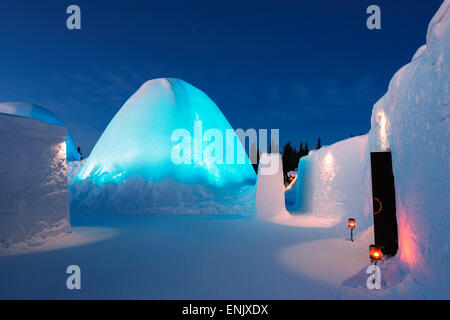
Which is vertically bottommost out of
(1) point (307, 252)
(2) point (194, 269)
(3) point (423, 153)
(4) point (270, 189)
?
(1) point (307, 252)

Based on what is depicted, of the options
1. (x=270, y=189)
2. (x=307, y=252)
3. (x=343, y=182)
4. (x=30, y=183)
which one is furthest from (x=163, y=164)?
(x=307, y=252)

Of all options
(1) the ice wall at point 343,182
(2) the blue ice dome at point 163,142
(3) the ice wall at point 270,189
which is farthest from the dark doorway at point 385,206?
(2) the blue ice dome at point 163,142

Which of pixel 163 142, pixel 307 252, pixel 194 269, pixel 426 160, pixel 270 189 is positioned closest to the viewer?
pixel 426 160

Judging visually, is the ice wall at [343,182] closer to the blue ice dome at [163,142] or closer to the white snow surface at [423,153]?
the white snow surface at [423,153]

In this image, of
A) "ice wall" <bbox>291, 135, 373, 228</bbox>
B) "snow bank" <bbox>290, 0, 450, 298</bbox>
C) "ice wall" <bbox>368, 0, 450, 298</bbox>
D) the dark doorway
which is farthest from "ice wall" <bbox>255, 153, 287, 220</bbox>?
"ice wall" <bbox>368, 0, 450, 298</bbox>

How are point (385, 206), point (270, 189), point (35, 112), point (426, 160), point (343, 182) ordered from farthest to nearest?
point (35, 112)
point (270, 189)
point (343, 182)
point (385, 206)
point (426, 160)

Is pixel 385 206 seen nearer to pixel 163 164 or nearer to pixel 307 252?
pixel 307 252

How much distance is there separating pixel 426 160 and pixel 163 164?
49.6 ft

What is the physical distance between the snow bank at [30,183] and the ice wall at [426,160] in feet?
27.1

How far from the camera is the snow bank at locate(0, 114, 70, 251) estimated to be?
6.54 metres

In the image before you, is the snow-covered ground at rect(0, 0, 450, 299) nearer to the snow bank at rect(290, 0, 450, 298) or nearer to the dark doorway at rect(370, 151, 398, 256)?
A: the snow bank at rect(290, 0, 450, 298)

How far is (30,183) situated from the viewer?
7059mm

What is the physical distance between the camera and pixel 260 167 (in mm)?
12578

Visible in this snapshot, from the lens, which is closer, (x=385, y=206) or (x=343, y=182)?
(x=385, y=206)
